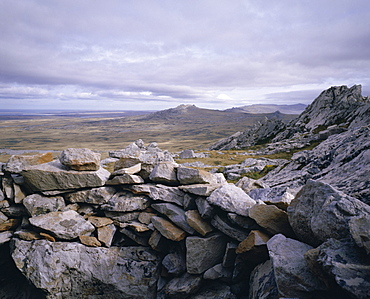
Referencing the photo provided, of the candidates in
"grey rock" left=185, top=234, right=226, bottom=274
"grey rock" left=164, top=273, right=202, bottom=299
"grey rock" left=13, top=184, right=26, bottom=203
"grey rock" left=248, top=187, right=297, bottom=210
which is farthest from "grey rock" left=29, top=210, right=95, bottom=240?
"grey rock" left=248, top=187, right=297, bottom=210

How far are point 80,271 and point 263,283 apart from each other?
9.29 m

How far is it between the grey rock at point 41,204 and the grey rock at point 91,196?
2.07ft

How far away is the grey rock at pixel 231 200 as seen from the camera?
34.1 ft

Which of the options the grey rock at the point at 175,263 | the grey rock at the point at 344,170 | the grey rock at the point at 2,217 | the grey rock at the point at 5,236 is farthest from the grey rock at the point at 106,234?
the grey rock at the point at 344,170

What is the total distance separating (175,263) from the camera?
1173cm

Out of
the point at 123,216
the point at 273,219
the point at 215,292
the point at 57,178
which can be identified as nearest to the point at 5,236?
the point at 57,178

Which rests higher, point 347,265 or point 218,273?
point 347,265

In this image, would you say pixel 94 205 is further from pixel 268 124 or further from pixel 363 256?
pixel 268 124

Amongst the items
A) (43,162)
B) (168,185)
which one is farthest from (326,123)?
(43,162)

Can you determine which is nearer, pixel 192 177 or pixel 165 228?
pixel 165 228

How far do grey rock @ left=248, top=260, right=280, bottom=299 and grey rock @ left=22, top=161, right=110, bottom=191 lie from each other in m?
10.00

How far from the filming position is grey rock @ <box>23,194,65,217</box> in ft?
42.0

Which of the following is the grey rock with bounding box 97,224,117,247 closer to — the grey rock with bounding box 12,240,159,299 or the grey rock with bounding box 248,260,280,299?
the grey rock with bounding box 12,240,159,299

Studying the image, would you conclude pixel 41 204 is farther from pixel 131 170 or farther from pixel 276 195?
pixel 276 195
